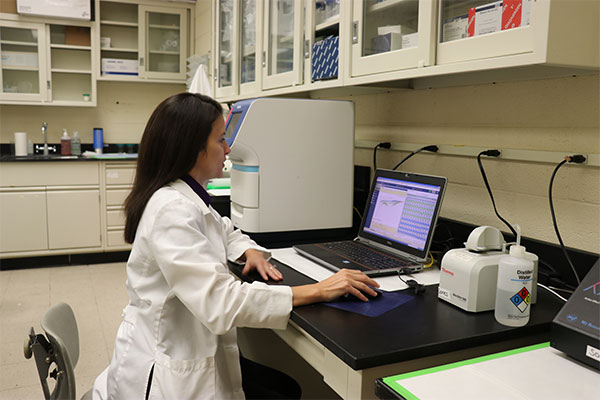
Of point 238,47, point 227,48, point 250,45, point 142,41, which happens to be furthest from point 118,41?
point 250,45

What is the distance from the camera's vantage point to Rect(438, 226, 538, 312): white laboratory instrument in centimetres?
115

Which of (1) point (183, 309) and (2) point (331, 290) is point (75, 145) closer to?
(1) point (183, 309)

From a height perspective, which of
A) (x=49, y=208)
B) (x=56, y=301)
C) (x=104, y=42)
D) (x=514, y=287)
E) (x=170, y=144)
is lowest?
(x=56, y=301)

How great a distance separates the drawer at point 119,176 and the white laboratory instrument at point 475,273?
3.59m

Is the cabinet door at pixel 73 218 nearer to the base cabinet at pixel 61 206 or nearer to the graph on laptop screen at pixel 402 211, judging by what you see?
the base cabinet at pixel 61 206

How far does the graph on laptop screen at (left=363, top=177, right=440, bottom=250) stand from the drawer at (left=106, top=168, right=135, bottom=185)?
3.09m

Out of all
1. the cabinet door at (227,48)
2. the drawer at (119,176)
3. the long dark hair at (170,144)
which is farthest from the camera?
the drawer at (119,176)

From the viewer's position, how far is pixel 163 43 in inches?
185

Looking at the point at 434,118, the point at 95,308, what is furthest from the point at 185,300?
the point at 95,308

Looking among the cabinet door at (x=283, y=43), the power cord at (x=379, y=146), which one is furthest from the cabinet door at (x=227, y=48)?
the power cord at (x=379, y=146)

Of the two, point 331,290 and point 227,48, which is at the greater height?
point 227,48

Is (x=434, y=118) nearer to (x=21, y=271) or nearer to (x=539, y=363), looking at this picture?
(x=539, y=363)

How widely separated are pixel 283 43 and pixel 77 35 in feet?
9.79

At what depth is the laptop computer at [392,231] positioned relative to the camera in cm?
147
